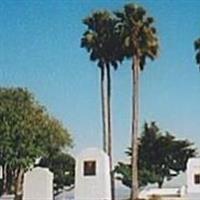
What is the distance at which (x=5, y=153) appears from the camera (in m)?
53.2

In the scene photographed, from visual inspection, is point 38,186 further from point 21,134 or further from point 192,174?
Result: point 21,134

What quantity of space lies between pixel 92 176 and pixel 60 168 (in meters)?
21.0

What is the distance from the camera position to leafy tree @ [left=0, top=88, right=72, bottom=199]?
2103 inches

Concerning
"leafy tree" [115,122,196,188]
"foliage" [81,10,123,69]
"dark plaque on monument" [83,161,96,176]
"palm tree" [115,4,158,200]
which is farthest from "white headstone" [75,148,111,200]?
"leafy tree" [115,122,196,188]

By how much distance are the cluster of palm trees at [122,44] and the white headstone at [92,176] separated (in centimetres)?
559

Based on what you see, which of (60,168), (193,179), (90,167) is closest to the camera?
(90,167)

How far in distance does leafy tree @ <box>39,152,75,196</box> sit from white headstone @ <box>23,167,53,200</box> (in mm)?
18789

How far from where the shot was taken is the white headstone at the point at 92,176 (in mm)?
39344

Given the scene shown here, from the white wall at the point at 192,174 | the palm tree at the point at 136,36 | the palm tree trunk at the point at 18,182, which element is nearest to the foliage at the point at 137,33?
the palm tree at the point at 136,36

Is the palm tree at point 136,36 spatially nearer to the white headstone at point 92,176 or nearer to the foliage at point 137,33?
the foliage at point 137,33

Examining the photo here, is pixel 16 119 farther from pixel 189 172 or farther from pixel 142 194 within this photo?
pixel 189 172

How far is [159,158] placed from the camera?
60594mm

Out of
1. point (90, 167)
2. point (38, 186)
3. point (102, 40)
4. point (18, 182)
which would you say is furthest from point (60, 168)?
point (90, 167)

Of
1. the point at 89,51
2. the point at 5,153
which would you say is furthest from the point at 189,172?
the point at 5,153
